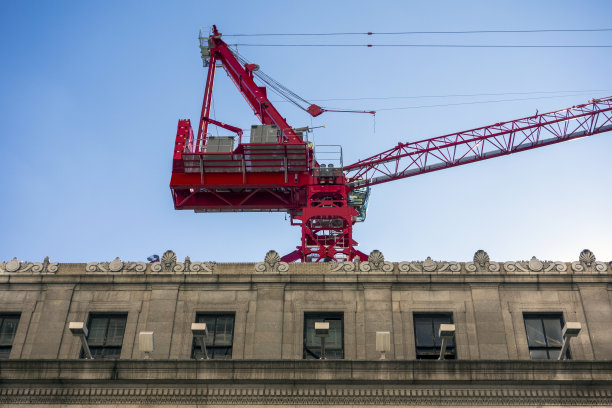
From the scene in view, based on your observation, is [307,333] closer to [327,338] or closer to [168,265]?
[327,338]

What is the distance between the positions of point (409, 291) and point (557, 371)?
6244 millimetres

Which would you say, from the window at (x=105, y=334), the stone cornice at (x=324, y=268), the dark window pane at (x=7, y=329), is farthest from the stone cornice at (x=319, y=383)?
the stone cornice at (x=324, y=268)

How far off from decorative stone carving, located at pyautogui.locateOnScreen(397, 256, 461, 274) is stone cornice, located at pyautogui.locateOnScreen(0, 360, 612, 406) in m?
4.70

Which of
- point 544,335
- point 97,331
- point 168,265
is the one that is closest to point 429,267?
point 544,335

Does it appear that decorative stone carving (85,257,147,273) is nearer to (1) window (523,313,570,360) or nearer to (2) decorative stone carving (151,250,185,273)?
(2) decorative stone carving (151,250,185,273)

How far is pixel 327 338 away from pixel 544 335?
26.4 feet

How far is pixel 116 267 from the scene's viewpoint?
31.8 meters

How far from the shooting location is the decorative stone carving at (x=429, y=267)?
102ft

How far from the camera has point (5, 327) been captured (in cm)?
3072

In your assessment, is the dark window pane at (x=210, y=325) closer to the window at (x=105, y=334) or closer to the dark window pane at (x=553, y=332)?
the window at (x=105, y=334)

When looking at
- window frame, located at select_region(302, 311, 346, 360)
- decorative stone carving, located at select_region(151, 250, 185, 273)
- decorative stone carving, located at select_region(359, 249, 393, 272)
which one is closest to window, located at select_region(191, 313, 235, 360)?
decorative stone carving, located at select_region(151, 250, 185, 273)

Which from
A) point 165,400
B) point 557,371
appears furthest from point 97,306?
point 557,371

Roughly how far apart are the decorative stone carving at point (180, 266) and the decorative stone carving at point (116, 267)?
1.73 feet

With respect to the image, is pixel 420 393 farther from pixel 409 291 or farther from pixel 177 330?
pixel 177 330
